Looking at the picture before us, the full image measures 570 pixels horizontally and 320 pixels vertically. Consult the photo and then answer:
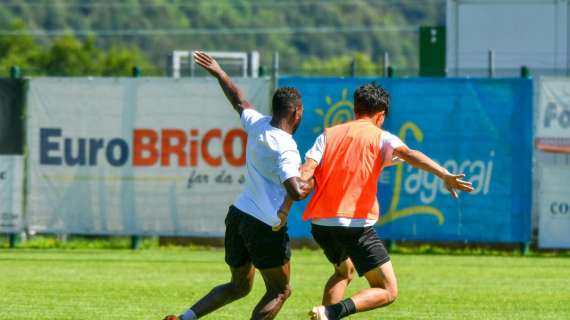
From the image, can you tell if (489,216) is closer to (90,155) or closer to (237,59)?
(90,155)

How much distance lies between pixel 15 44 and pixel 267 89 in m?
81.3

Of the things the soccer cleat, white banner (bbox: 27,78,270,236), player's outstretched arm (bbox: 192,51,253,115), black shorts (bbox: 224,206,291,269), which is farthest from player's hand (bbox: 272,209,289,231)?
white banner (bbox: 27,78,270,236)

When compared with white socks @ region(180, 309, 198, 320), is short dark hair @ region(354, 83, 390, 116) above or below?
above

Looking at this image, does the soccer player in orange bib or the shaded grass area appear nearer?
the soccer player in orange bib

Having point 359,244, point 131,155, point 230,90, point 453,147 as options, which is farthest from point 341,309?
point 131,155

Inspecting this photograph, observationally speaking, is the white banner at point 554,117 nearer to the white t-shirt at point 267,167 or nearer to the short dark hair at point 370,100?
the short dark hair at point 370,100

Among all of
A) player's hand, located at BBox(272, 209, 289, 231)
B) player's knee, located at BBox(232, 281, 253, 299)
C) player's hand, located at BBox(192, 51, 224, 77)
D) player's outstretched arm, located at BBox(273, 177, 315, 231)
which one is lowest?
player's knee, located at BBox(232, 281, 253, 299)

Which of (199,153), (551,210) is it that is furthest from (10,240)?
(551,210)

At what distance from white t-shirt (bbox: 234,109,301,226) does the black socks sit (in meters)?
0.77

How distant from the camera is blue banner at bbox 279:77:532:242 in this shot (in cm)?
2164

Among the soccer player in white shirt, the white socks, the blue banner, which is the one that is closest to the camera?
the soccer player in white shirt

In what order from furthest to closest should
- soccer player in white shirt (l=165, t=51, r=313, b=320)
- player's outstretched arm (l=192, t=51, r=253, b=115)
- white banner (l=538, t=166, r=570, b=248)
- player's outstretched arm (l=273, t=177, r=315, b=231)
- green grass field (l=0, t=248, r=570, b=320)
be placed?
white banner (l=538, t=166, r=570, b=248), green grass field (l=0, t=248, r=570, b=320), player's outstretched arm (l=192, t=51, r=253, b=115), soccer player in white shirt (l=165, t=51, r=313, b=320), player's outstretched arm (l=273, t=177, r=315, b=231)

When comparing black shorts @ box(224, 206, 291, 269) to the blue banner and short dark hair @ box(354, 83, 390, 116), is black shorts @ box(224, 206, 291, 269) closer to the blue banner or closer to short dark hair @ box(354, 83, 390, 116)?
short dark hair @ box(354, 83, 390, 116)

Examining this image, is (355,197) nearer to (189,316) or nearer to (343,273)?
(343,273)
